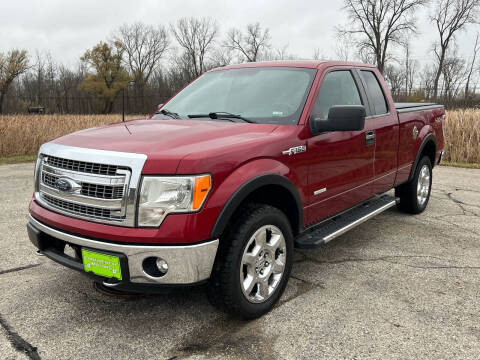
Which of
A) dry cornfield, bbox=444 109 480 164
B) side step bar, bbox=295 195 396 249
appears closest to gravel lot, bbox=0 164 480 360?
side step bar, bbox=295 195 396 249

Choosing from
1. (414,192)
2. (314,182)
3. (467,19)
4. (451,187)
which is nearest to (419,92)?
(467,19)

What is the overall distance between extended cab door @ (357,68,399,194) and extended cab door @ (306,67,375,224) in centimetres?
13

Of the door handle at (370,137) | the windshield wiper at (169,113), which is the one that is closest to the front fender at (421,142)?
the door handle at (370,137)

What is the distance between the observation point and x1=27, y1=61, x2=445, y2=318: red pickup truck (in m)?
2.46

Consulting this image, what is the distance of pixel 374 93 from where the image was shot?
15.0 ft

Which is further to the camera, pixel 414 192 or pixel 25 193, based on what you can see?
pixel 25 193

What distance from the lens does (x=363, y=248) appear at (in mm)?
4449

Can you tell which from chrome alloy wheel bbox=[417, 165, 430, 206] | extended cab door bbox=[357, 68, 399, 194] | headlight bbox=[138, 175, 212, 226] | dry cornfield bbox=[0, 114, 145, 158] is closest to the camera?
headlight bbox=[138, 175, 212, 226]

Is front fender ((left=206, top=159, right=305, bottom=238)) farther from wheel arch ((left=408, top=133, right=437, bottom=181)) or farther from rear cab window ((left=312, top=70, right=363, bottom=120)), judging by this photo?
wheel arch ((left=408, top=133, right=437, bottom=181))

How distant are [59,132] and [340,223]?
39.9ft

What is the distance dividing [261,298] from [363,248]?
1.88 metres

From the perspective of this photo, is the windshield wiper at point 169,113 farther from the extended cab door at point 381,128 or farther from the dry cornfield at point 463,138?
the dry cornfield at point 463,138

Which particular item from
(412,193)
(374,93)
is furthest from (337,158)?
(412,193)

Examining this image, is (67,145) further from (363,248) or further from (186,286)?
(363,248)
